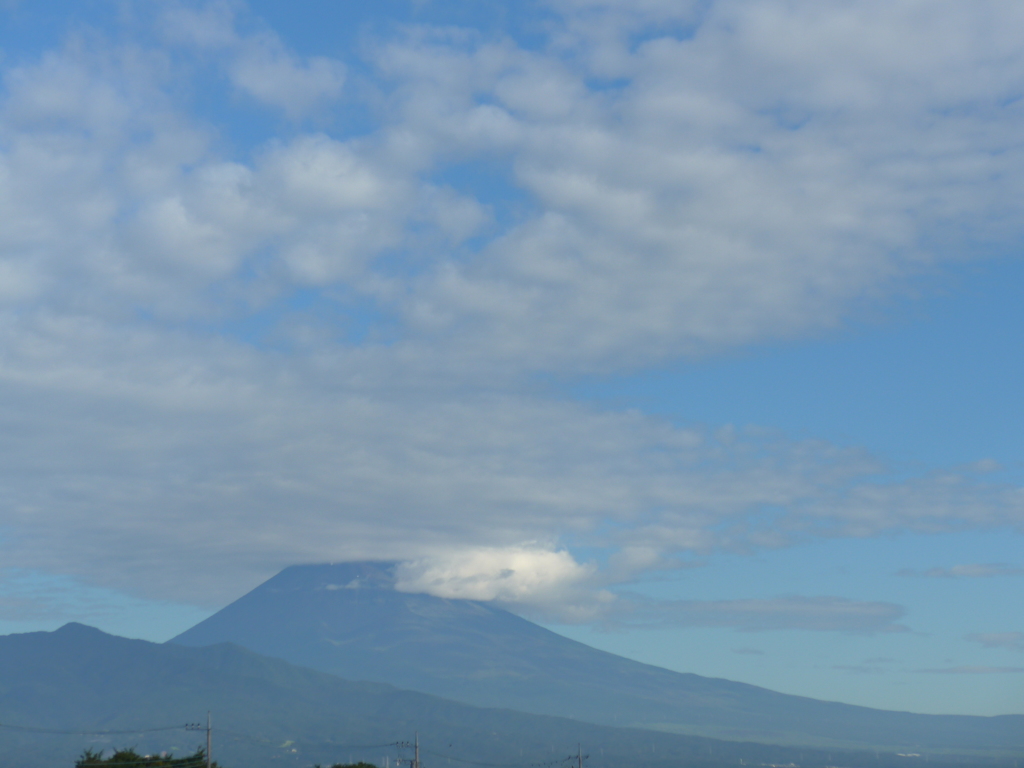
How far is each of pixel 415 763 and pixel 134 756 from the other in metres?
26.8

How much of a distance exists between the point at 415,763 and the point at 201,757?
72.5 feet

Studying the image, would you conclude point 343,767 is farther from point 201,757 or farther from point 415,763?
point 201,757

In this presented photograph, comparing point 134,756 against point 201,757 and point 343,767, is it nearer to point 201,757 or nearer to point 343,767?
point 201,757

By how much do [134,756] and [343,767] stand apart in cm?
2104

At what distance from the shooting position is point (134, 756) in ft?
307

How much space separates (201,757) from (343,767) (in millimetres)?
14758

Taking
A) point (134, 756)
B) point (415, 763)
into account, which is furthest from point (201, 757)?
point (415, 763)

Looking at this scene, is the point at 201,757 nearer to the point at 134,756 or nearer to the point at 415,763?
the point at 134,756

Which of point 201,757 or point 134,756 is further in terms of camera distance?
point 201,757

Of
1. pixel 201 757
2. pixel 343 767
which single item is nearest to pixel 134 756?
pixel 201 757

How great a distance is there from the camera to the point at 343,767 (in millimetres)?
104938

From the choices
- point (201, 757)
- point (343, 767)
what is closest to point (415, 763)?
point (343, 767)

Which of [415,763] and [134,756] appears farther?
[415,763]
